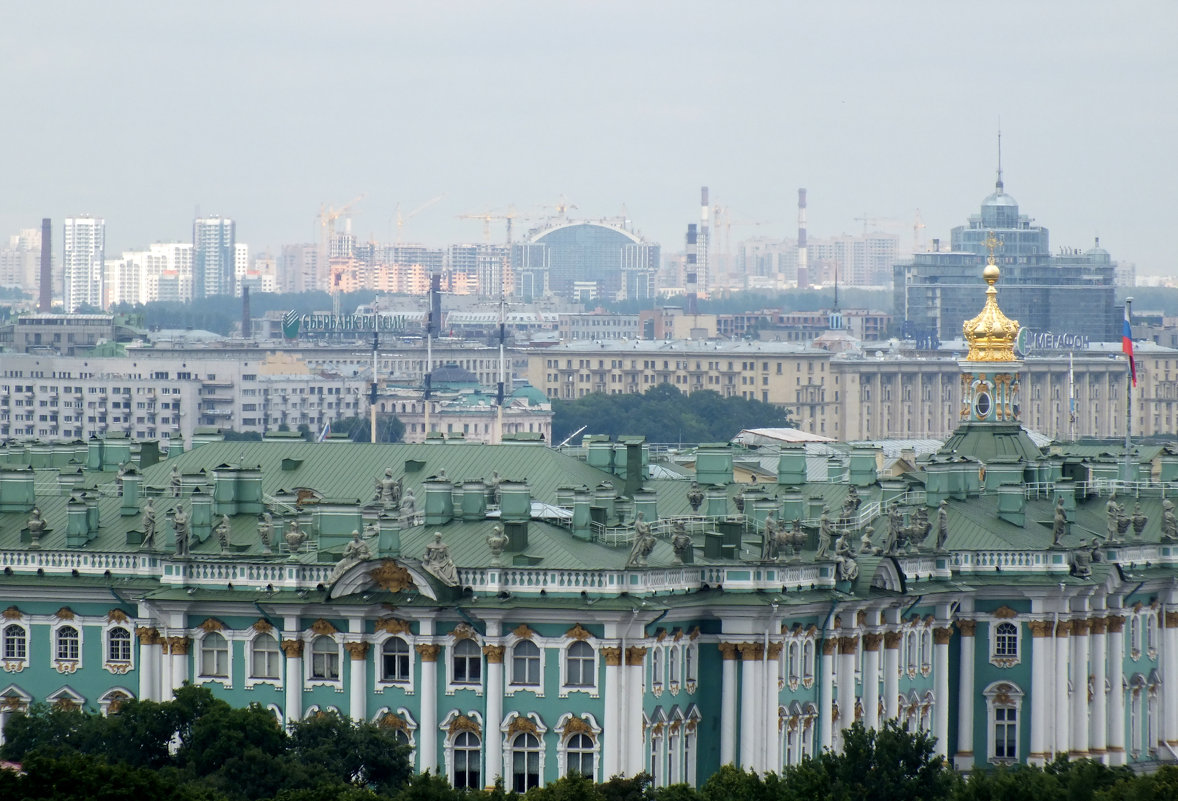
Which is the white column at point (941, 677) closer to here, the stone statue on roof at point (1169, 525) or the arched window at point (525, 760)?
the stone statue on roof at point (1169, 525)

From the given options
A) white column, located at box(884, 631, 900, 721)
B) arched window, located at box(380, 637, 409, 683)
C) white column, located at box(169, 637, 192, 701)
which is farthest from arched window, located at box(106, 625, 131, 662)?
white column, located at box(884, 631, 900, 721)

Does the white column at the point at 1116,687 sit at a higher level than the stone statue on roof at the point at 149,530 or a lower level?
lower

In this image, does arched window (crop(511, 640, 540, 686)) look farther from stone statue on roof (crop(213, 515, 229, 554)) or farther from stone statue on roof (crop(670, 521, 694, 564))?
stone statue on roof (crop(213, 515, 229, 554))

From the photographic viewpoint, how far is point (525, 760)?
10369 cm

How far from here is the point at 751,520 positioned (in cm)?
11588

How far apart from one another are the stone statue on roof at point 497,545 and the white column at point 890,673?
14.5 metres

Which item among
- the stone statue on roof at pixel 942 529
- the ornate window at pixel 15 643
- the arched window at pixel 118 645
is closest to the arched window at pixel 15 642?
the ornate window at pixel 15 643

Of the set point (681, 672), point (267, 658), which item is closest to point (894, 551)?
point (681, 672)

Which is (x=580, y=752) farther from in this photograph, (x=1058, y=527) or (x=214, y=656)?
(x=1058, y=527)

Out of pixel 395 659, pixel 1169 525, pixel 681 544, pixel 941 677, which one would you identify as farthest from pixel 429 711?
pixel 1169 525

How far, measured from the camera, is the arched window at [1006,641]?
122 meters

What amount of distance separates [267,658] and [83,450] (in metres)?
30.6

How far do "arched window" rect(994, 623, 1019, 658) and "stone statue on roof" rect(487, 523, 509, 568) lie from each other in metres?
22.1

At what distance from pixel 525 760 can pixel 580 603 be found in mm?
4298
